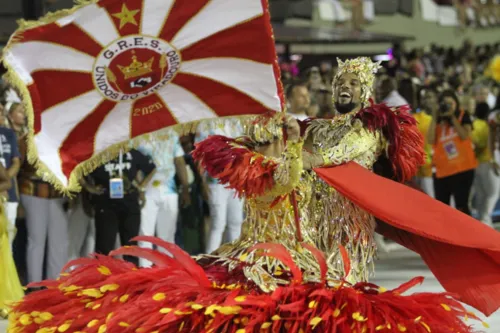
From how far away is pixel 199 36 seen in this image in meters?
6.43

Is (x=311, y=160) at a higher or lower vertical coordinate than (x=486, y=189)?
higher

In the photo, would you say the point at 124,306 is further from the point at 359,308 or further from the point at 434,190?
the point at 434,190

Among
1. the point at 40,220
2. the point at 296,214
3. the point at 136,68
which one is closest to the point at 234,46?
the point at 136,68

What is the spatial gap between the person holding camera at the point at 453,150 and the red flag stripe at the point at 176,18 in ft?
18.1

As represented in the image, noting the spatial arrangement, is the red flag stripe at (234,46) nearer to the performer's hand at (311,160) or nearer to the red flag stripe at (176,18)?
the red flag stripe at (176,18)

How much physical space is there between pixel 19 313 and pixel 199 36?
1919 mm

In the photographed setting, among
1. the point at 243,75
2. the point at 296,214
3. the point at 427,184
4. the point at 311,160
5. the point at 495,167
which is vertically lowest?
the point at 427,184

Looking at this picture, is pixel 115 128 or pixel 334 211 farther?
pixel 115 128

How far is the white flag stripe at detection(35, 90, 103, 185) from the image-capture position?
20.7 ft

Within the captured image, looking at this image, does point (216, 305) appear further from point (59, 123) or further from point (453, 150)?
point (453, 150)

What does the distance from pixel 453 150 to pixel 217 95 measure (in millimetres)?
5511

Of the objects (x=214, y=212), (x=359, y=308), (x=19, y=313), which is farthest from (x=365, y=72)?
(x=214, y=212)

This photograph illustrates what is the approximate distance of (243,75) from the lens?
6.46m

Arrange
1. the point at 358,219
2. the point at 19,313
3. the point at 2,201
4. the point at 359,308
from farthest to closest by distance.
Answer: the point at 2,201
the point at 358,219
the point at 19,313
the point at 359,308
